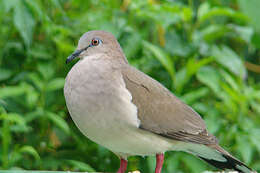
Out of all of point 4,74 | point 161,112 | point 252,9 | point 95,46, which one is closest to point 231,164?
point 161,112

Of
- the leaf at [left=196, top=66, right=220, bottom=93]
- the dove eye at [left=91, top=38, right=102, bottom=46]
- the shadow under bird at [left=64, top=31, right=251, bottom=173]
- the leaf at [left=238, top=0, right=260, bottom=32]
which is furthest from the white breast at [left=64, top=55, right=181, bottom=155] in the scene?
the leaf at [left=238, top=0, right=260, bottom=32]

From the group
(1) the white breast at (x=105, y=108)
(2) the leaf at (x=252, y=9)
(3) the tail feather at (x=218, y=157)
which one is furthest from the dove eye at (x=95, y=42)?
(2) the leaf at (x=252, y=9)

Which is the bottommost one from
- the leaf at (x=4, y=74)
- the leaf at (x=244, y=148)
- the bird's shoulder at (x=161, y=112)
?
the leaf at (x=244, y=148)

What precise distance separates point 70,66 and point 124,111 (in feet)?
4.22

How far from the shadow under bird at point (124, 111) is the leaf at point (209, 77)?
57 centimetres

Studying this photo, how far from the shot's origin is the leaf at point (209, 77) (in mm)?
3082

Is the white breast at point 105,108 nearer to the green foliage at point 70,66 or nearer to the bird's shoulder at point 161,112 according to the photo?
the bird's shoulder at point 161,112

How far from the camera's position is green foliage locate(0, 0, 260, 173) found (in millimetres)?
2881

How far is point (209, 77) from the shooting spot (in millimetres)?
3162

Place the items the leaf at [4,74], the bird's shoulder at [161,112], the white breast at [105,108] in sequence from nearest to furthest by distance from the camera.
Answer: the white breast at [105,108], the bird's shoulder at [161,112], the leaf at [4,74]

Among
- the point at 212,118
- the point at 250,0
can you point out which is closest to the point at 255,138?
the point at 212,118

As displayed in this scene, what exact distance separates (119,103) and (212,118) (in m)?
1.09

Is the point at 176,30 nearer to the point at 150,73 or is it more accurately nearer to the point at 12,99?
the point at 150,73

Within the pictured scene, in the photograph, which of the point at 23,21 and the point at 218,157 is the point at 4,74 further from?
the point at 218,157
